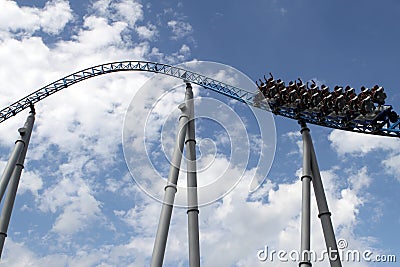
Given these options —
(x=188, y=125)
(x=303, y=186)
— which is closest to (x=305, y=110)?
(x=303, y=186)

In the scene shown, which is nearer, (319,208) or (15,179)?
(319,208)

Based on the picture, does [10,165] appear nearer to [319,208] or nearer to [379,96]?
[319,208]

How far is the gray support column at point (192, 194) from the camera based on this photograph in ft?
39.1

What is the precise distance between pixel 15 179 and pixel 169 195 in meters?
5.97

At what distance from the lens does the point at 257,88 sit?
51.8ft

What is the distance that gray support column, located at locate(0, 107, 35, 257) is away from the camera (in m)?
14.0

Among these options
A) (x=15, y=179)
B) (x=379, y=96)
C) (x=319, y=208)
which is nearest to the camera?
(x=319, y=208)

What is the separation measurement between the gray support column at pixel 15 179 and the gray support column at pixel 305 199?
29.6ft

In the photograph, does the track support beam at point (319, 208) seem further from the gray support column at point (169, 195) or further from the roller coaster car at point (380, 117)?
the gray support column at point (169, 195)

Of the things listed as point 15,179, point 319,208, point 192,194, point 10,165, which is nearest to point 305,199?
point 319,208

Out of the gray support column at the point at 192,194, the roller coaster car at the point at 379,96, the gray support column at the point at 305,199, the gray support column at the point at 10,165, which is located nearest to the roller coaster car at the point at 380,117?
the roller coaster car at the point at 379,96

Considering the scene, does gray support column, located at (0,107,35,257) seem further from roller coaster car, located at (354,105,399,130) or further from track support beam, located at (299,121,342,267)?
roller coaster car, located at (354,105,399,130)

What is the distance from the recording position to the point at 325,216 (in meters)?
12.2

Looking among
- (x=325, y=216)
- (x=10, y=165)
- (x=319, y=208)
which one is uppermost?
(x=10, y=165)
